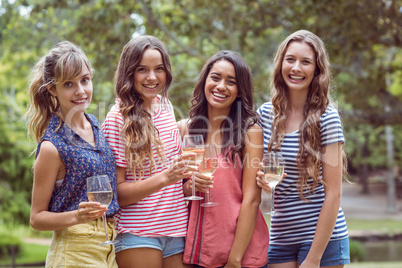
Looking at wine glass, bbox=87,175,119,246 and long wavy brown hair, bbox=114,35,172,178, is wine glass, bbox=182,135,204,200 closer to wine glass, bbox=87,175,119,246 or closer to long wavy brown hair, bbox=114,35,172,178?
long wavy brown hair, bbox=114,35,172,178

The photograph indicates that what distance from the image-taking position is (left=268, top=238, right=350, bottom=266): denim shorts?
3.32 meters

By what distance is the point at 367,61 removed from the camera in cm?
1298

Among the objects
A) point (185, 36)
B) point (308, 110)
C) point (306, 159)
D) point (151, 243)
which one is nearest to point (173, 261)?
point (151, 243)

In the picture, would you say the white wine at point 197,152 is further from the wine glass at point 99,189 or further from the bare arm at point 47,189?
the bare arm at point 47,189

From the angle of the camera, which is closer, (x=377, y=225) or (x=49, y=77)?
(x=49, y=77)

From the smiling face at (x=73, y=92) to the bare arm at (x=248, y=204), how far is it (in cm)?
116

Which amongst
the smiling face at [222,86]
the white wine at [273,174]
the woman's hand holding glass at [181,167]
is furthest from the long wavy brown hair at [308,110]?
the woman's hand holding glass at [181,167]

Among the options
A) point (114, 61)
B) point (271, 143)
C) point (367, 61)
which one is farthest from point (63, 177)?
point (367, 61)

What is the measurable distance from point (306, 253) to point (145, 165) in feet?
4.26

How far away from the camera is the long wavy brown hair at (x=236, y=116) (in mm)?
3296

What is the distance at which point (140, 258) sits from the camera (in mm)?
3037

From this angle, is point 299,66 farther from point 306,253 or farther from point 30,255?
point 30,255

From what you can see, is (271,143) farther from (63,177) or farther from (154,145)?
(63,177)

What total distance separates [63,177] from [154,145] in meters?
0.65
